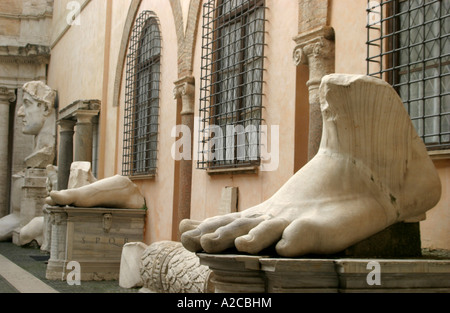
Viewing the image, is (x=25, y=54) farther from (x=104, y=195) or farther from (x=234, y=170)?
(x=234, y=170)

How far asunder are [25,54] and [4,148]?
109 inches

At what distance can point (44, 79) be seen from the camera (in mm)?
18766

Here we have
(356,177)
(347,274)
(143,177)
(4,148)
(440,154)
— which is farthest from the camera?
(4,148)

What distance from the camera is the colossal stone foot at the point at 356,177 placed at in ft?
10.2

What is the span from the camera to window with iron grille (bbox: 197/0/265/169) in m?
6.80

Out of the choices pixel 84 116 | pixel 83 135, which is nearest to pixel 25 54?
pixel 84 116

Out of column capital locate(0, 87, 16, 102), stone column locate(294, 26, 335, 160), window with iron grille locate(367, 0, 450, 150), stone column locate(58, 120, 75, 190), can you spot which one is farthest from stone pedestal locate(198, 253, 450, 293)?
column capital locate(0, 87, 16, 102)

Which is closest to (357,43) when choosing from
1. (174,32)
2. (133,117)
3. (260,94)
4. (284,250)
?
(260,94)

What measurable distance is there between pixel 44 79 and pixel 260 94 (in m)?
13.6

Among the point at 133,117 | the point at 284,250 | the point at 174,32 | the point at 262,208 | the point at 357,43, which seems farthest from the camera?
the point at 133,117

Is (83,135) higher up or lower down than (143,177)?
higher up

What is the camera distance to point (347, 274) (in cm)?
276

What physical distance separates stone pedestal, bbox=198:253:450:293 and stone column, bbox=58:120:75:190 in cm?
950
